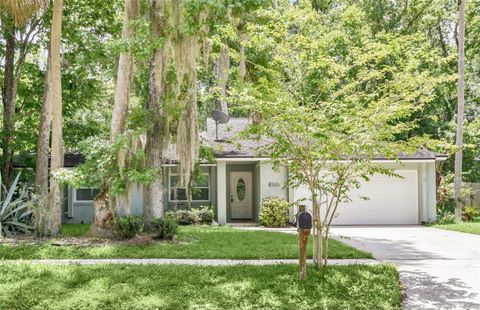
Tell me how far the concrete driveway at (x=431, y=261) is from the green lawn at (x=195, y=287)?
38cm

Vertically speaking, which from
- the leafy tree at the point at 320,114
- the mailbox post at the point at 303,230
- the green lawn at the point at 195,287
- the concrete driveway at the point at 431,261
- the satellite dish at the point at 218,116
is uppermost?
the satellite dish at the point at 218,116

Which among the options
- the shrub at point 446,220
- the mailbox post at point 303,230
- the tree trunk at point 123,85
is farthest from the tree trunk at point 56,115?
the shrub at point 446,220

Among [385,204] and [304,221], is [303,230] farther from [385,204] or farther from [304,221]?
[385,204]

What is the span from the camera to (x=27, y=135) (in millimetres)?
16781

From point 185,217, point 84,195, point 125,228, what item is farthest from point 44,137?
point 185,217

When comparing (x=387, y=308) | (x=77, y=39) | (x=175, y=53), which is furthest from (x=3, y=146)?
(x=387, y=308)

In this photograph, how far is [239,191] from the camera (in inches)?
811

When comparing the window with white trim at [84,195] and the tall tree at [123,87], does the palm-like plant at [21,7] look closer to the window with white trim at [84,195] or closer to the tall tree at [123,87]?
the tall tree at [123,87]

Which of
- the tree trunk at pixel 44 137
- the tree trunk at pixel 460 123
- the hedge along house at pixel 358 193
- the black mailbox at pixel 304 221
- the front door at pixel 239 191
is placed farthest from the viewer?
the front door at pixel 239 191

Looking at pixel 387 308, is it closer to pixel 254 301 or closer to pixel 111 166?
pixel 254 301

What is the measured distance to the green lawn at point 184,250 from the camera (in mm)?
9773

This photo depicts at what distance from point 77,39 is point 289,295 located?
1161cm

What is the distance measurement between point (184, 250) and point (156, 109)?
405 centimetres

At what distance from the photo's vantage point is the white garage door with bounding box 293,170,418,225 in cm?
1866
